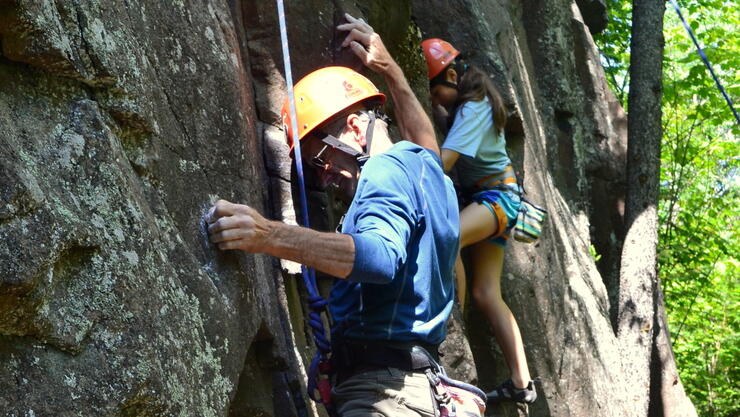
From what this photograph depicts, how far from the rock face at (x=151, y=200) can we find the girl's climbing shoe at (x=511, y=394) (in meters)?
0.10

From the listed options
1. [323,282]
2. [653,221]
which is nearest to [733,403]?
[653,221]

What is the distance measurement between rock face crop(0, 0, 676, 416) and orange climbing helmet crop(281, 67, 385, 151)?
27 centimetres

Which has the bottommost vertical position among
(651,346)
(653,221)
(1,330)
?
(651,346)

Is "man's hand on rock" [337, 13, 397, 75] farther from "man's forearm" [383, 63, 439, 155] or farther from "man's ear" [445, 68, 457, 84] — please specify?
"man's ear" [445, 68, 457, 84]

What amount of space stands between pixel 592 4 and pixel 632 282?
161 inches

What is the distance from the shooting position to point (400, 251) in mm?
3545

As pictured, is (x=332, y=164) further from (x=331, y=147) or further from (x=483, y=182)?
(x=483, y=182)

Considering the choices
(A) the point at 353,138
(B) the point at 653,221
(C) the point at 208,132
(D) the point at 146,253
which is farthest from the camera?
(B) the point at 653,221

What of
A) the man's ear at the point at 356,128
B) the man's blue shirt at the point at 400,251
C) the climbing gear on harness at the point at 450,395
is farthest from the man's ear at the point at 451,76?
the climbing gear on harness at the point at 450,395

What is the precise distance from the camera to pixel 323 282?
5289mm

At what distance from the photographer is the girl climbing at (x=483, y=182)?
6289 mm

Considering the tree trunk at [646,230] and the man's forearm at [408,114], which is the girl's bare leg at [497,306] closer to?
the man's forearm at [408,114]

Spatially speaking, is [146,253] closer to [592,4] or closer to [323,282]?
[323,282]

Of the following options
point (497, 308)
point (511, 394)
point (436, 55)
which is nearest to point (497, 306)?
point (497, 308)
